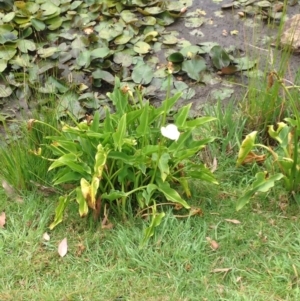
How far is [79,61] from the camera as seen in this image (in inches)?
151

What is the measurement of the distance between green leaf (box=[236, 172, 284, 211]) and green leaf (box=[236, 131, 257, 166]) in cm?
15

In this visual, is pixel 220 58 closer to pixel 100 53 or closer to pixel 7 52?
pixel 100 53

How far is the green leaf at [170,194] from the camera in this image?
9.09ft

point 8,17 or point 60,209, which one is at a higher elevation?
point 8,17

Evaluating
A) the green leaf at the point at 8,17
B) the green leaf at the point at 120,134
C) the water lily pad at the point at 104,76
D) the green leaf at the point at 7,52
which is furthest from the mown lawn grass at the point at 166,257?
the green leaf at the point at 8,17

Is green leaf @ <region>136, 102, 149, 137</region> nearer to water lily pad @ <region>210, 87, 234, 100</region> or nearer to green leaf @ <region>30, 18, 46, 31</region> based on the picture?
water lily pad @ <region>210, 87, 234, 100</region>

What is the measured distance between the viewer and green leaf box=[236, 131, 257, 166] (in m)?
2.74

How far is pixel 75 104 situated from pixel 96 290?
1351 mm

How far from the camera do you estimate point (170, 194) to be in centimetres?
279

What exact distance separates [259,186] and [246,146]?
208mm

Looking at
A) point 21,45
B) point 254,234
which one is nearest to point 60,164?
point 254,234

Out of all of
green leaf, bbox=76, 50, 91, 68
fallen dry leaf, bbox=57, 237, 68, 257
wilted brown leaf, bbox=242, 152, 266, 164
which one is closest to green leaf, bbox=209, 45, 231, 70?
green leaf, bbox=76, 50, 91, 68

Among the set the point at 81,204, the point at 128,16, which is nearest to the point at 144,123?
the point at 81,204

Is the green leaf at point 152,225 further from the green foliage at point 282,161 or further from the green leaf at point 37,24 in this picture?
the green leaf at point 37,24
